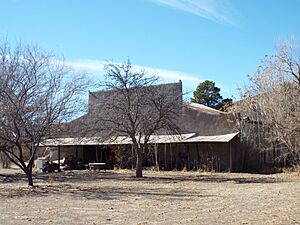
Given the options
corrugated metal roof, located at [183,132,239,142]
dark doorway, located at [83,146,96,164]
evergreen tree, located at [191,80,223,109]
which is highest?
evergreen tree, located at [191,80,223,109]

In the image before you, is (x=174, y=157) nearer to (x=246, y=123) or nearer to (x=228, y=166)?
(x=228, y=166)

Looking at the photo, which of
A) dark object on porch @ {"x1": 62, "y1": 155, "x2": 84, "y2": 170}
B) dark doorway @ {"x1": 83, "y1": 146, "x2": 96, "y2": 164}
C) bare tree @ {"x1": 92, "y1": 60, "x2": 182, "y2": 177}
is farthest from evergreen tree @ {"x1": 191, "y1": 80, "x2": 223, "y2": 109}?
bare tree @ {"x1": 92, "y1": 60, "x2": 182, "y2": 177}

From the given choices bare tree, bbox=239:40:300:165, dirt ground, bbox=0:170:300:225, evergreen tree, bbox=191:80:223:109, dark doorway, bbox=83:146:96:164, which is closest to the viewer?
dirt ground, bbox=0:170:300:225

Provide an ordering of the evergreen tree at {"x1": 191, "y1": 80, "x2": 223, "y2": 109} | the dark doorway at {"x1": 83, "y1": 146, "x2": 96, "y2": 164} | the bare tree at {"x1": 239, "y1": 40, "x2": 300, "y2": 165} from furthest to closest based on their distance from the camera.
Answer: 1. the evergreen tree at {"x1": 191, "y1": 80, "x2": 223, "y2": 109}
2. the dark doorway at {"x1": 83, "y1": 146, "x2": 96, "y2": 164}
3. the bare tree at {"x1": 239, "y1": 40, "x2": 300, "y2": 165}

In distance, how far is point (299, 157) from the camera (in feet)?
91.0

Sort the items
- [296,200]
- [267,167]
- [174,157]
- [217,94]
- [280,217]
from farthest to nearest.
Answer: [217,94], [174,157], [267,167], [296,200], [280,217]

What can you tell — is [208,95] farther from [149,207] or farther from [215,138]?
[149,207]

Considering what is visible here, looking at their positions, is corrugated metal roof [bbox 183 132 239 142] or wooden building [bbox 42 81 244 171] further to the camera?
wooden building [bbox 42 81 244 171]

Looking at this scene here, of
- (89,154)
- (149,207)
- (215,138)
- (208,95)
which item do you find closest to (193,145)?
(215,138)

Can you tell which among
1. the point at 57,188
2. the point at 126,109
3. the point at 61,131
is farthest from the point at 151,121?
the point at 57,188

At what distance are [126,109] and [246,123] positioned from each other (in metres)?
8.91

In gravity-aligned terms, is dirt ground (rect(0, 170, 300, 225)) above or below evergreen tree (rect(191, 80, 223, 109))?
below

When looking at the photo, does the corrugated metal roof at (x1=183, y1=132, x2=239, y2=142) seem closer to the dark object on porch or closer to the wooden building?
the wooden building

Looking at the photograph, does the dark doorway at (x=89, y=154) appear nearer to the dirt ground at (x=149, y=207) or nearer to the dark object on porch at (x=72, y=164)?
the dark object on porch at (x=72, y=164)
